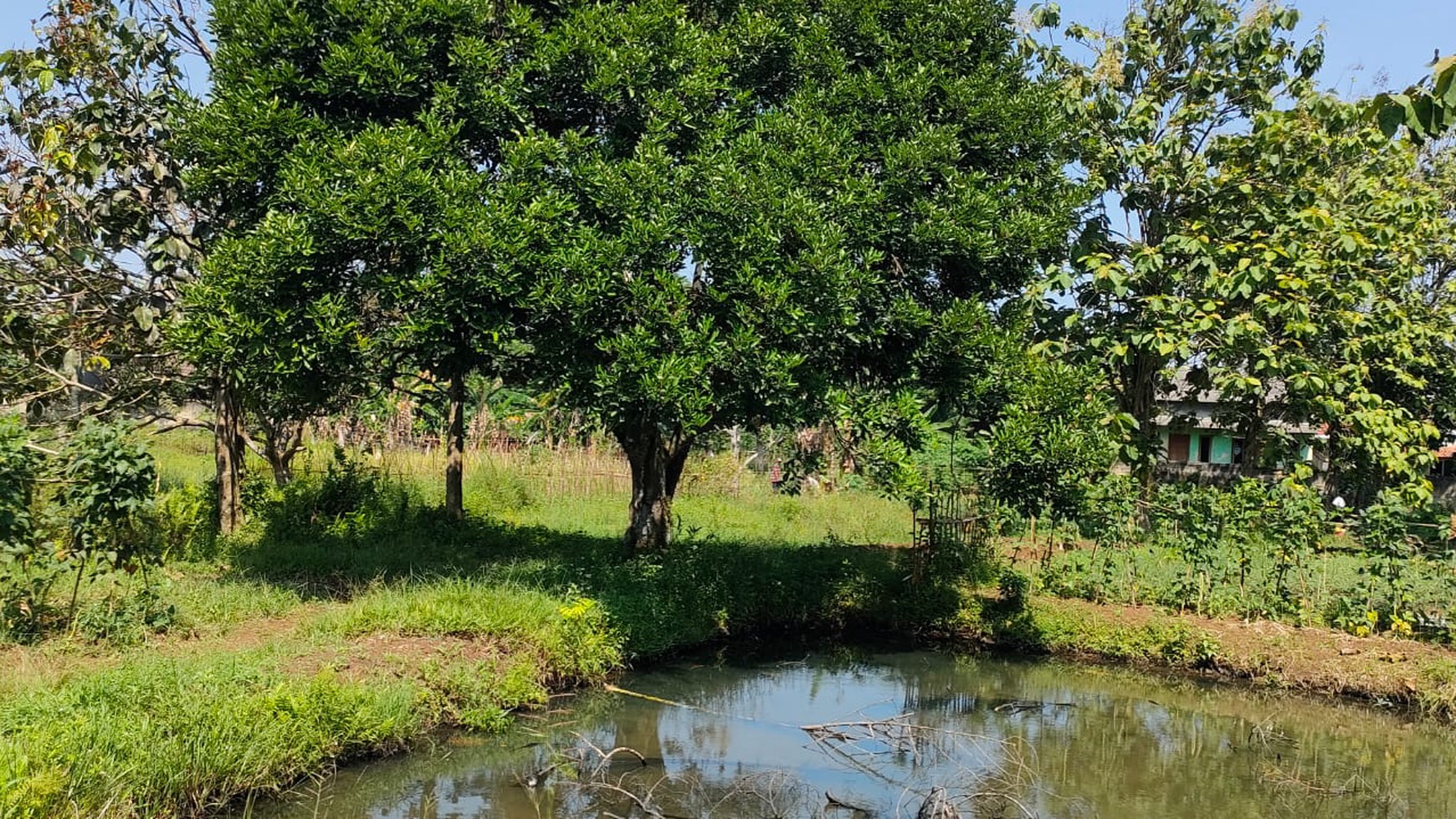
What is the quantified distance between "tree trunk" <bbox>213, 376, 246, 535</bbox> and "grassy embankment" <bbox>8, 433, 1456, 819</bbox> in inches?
12.9

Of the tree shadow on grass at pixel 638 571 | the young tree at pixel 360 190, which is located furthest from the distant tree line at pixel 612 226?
the tree shadow on grass at pixel 638 571

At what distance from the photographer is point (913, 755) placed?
287 inches

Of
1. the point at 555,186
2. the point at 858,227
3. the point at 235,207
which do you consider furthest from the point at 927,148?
the point at 235,207

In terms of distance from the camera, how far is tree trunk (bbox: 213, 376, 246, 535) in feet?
34.6

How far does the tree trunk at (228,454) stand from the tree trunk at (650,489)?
158 inches

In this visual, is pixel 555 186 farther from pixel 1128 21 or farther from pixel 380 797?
pixel 1128 21

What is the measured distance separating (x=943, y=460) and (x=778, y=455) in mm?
3117

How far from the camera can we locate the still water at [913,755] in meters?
6.35

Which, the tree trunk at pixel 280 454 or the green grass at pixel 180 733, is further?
the tree trunk at pixel 280 454

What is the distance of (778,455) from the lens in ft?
64.6

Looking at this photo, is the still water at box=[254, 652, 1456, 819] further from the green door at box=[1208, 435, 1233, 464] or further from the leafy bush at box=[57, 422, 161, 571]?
the green door at box=[1208, 435, 1233, 464]

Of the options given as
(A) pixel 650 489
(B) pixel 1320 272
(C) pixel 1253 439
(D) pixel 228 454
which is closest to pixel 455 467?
(D) pixel 228 454

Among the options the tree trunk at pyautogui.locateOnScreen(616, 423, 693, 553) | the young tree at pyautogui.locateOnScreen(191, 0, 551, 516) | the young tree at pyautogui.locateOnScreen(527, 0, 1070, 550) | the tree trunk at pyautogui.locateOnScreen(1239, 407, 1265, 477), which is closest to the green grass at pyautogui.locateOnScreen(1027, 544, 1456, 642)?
the tree trunk at pyautogui.locateOnScreen(1239, 407, 1265, 477)

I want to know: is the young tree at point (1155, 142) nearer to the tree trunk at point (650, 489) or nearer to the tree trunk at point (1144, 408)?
the tree trunk at point (1144, 408)
